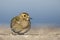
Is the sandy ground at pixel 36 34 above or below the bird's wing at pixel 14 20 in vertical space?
below

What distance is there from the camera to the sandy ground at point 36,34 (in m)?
1.35

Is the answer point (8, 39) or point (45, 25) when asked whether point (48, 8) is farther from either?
point (8, 39)

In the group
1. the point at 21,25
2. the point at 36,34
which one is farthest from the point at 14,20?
the point at 36,34

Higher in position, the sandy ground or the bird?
the bird

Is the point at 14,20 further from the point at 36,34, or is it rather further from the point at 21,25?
the point at 36,34

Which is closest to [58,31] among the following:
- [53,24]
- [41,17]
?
[53,24]

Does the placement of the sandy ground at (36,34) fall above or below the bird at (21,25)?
below

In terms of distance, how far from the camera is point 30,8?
4.73 feet

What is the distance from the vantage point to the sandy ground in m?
1.35

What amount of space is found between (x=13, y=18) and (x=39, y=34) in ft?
0.91

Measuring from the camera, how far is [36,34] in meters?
1.39

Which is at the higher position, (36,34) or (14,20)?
(14,20)

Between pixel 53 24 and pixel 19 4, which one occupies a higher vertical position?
pixel 19 4

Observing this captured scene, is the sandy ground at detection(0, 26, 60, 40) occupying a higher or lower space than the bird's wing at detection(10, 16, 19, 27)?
lower
